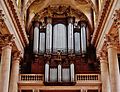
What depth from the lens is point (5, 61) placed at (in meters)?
17.5

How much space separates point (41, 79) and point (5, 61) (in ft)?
15.0

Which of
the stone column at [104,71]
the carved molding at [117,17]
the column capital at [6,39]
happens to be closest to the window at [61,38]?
the stone column at [104,71]

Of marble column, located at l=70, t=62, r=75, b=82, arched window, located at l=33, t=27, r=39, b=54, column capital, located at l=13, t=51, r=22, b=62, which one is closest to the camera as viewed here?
column capital, located at l=13, t=51, r=22, b=62

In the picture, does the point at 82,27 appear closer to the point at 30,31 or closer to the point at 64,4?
the point at 64,4

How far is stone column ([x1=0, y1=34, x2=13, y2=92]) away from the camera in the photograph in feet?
55.0

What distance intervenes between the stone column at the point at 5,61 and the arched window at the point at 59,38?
19.5 ft

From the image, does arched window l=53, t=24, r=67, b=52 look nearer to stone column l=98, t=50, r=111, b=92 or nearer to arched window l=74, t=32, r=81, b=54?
arched window l=74, t=32, r=81, b=54

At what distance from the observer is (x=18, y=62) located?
20.9 m

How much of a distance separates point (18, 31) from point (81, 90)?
6047 mm

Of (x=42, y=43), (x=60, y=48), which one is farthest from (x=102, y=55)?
(x=42, y=43)

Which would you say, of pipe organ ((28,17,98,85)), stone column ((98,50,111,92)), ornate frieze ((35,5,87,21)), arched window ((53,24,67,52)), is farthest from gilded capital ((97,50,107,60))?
ornate frieze ((35,5,87,21))

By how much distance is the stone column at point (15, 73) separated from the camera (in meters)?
20.0

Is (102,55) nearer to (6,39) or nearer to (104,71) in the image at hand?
(104,71)

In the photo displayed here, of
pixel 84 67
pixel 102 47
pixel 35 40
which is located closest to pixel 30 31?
pixel 35 40
